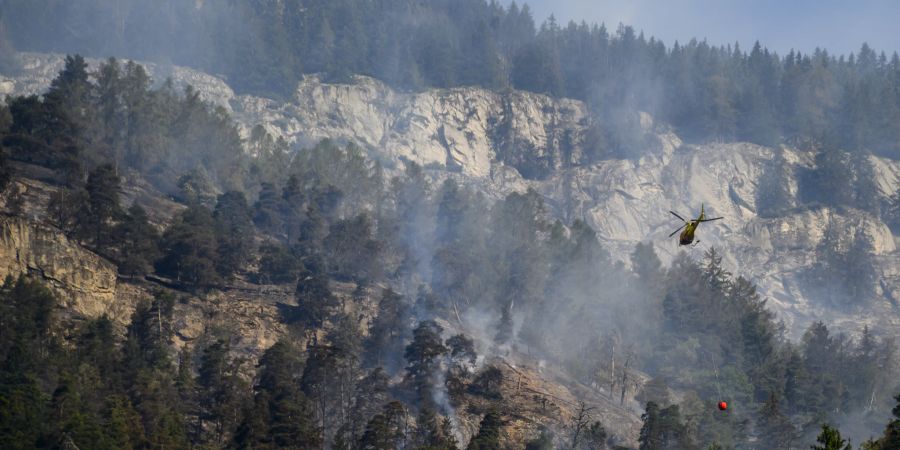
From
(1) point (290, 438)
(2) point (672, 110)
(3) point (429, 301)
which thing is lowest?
(1) point (290, 438)

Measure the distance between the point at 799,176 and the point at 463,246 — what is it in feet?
216

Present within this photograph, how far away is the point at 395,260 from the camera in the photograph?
10812cm

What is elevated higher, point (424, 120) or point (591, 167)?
point (424, 120)

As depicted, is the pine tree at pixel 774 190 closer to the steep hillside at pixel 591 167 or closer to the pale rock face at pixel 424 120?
the steep hillside at pixel 591 167

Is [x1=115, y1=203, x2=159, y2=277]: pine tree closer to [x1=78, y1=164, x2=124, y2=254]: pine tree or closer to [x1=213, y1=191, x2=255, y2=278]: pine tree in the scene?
[x1=78, y1=164, x2=124, y2=254]: pine tree

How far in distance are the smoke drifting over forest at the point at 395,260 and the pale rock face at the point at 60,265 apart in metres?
1.16

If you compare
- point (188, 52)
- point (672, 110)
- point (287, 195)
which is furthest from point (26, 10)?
point (672, 110)

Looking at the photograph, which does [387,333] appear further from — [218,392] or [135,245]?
[218,392]

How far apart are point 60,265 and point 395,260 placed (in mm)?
41255

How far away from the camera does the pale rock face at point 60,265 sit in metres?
69.9

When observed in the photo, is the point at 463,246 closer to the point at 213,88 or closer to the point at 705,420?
the point at 705,420

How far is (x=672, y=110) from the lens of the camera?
163 metres

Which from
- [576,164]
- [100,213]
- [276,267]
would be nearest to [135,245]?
[100,213]

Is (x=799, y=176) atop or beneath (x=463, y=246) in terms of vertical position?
atop
